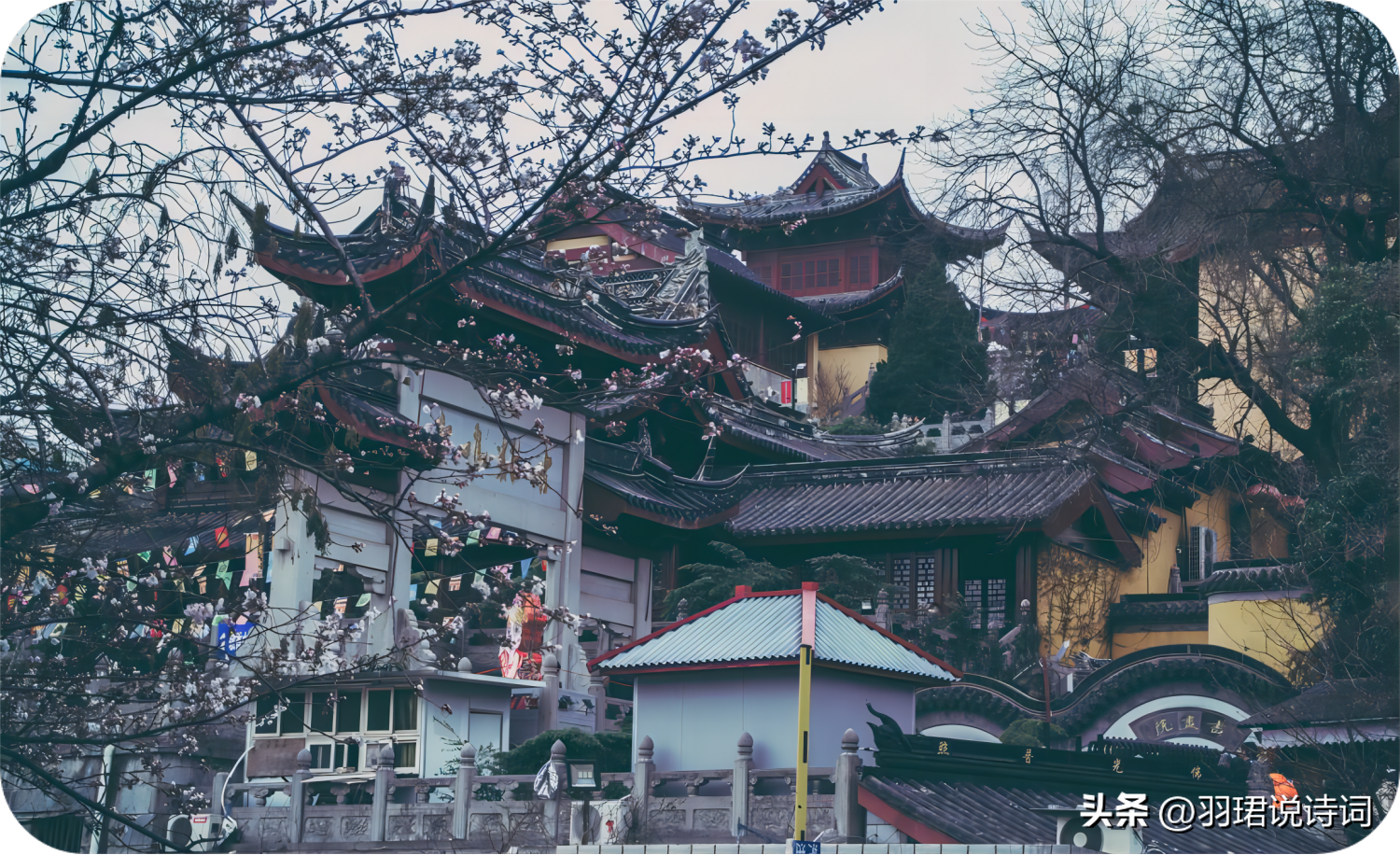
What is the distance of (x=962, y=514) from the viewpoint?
75.8 feet

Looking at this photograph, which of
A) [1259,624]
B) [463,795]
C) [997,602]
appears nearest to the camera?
[463,795]

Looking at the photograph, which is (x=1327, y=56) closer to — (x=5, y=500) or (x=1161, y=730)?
(x=1161, y=730)

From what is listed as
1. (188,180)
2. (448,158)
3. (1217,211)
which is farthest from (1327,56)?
(188,180)

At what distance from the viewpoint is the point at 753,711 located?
11.7 meters

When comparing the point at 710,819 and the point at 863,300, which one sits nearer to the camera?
the point at 710,819

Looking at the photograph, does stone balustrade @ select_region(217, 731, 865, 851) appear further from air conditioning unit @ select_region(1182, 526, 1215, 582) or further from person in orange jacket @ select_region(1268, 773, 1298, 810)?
air conditioning unit @ select_region(1182, 526, 1215, 582)

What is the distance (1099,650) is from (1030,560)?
1.90 metres

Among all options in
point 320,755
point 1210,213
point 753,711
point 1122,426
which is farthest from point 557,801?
point 1122,426

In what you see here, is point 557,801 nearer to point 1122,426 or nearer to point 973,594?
point 1122,426

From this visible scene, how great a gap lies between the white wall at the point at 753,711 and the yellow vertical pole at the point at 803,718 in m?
0.14

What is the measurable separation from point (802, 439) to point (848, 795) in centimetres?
1892

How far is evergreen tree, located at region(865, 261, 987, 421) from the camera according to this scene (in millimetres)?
36219

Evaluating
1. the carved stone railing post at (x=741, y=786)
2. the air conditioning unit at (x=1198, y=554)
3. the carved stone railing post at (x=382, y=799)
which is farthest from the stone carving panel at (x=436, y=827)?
the air conditioning unit at (x=1198, y=554)

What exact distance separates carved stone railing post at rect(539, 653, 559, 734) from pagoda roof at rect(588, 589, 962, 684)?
4031 millimetres
